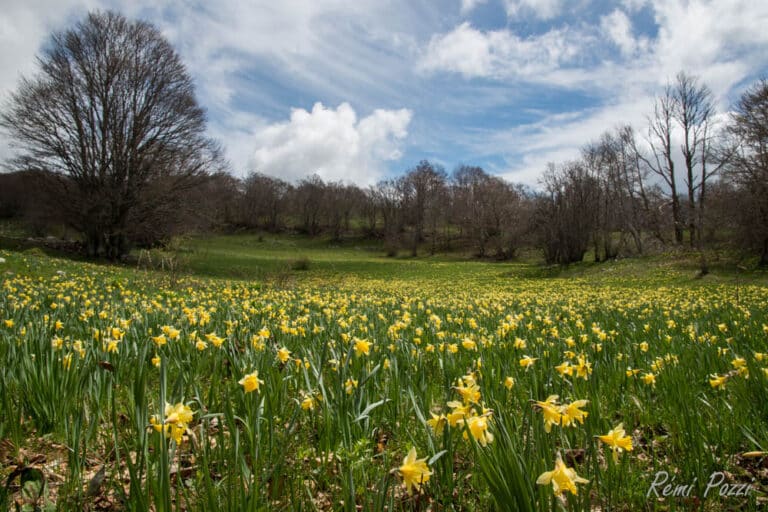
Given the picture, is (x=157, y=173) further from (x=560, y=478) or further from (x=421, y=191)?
(x=421, y=191)

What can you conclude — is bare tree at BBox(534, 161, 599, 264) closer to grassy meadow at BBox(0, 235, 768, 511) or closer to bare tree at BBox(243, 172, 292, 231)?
grassy meadow at BBox(0, 235, 768, 511)

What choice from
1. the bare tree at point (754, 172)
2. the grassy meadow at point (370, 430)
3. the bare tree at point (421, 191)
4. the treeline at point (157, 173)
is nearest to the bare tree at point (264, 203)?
the bare tree at point (421, 191)

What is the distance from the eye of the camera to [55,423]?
7.54ft

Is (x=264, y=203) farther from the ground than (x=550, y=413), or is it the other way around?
(x=264, y=203)

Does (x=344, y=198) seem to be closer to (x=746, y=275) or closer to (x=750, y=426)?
(x=746, y=275)

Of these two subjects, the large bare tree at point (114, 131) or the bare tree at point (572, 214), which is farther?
the bare tree at point (572, 214)

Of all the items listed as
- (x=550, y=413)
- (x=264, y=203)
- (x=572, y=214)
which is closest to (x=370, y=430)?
(x=550, y=413)

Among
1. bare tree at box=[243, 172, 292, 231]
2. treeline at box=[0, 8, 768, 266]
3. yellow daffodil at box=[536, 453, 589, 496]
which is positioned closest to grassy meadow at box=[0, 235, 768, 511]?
yellow daffodil at box=[536, 453, 589, 496]

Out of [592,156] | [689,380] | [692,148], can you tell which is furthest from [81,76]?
[692,148]

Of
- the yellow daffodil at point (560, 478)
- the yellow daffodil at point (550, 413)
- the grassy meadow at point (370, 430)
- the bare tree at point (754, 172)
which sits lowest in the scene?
the grassy meadow at point (370, 430)

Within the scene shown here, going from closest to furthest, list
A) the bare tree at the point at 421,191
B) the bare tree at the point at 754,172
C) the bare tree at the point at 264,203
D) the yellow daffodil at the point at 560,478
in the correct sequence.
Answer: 1. the yellow daffodil at the point at 560,478
2. the bare tree at the point at 754,172
3. the bare tree at the point at 421,191
4. the bare tree at the point at 264,203

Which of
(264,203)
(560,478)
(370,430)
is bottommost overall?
(370,430)

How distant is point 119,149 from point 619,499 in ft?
98.0

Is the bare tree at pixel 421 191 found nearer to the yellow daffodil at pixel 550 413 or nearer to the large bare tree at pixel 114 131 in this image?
the large bare tree at pixel 114 131
